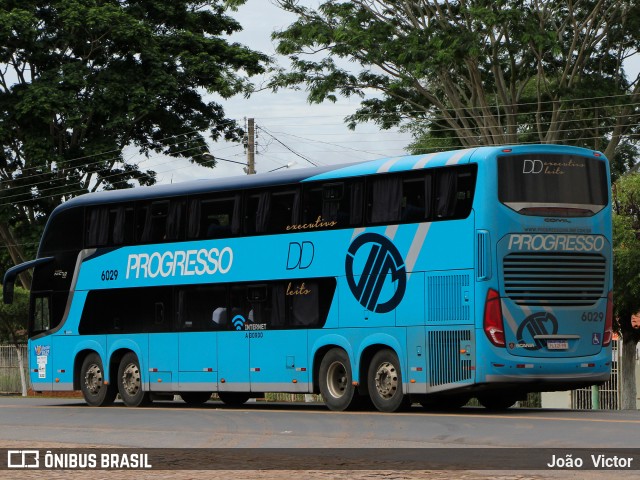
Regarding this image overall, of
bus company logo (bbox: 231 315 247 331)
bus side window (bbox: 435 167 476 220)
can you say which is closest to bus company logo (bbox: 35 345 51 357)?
bus company logo (bbox: 231 315 247 331)

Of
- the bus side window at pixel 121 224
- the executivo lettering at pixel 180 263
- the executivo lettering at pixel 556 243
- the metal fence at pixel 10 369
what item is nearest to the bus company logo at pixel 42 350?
the bus side window at pixel 121 224

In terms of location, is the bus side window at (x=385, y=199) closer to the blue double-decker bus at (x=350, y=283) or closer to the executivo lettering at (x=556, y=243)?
the blue double-decker bus at (x=350, y=283)

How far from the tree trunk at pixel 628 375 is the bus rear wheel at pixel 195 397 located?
11.0 m

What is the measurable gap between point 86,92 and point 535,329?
77.2 feet

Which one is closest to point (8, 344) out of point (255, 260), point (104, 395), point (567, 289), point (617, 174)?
point (617, 174)

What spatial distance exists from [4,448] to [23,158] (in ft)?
89.2

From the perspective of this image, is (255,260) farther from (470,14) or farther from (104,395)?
(470,14)

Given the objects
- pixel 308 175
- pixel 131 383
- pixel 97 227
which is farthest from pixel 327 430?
pixel 97 227

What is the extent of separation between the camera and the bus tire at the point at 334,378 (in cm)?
2311

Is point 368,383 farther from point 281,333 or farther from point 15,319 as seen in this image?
point 15,319

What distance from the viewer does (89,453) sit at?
1482 centimetres

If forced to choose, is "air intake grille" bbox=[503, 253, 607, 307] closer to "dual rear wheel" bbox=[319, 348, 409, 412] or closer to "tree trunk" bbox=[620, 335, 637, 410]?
"dual rear wheel" bbox=[319, 348, 409, 412]

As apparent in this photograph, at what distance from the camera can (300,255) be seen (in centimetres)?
2364

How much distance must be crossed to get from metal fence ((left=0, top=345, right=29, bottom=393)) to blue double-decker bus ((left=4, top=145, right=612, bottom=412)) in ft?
71.4
